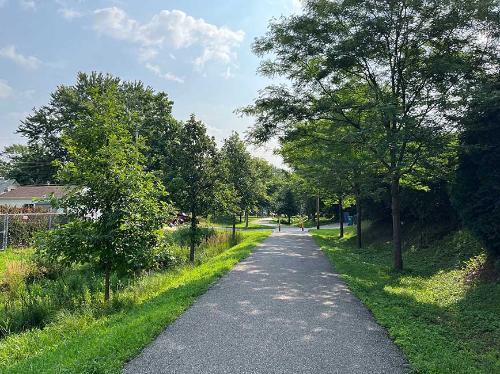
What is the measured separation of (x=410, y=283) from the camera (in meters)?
10.2

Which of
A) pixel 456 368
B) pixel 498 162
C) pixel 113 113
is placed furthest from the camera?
pixel 498 162

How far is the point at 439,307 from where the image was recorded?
299 inches

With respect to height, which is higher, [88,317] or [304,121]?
[304,121]

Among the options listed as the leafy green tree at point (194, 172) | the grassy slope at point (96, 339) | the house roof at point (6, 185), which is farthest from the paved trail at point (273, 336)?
the house roof at point (6, 185)

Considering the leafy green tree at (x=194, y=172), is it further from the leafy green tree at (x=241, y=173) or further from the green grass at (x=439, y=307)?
the leafy green tree at (x=241, y=173)

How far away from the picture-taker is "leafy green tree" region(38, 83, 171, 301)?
7.72 metres

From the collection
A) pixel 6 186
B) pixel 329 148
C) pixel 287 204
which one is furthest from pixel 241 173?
pixel 6 186

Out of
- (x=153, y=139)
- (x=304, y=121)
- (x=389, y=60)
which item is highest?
(x=153, y=139)

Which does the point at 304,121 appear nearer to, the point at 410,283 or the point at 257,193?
the point at 410,283

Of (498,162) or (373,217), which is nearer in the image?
(498,162)

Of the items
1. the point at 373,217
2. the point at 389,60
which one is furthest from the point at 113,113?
the point at 373,217

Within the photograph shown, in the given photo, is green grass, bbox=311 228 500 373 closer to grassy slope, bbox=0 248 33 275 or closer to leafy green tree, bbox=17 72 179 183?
grassy slope, bbox=0 248 33 275

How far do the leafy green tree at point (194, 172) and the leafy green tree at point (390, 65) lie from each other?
3.69m

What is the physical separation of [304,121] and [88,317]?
30.4 ft
